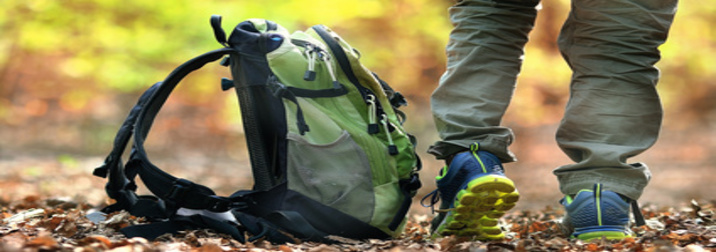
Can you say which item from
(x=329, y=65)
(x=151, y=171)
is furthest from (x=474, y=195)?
(x=151, y=171)

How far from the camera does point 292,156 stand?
74.0 inches

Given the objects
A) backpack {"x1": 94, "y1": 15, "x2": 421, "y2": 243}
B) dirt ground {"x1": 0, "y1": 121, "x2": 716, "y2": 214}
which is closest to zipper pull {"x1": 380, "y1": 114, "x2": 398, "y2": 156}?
backpack {"x1": 94, "y1": 15, "x2": 421, "y2": 243}

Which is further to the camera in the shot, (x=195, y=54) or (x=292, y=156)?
(x=195, y=54)

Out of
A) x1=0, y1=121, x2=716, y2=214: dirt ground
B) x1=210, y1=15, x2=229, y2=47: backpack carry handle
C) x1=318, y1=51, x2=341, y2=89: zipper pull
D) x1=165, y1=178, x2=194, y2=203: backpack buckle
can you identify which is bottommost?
x1=0, y1=121, x2=716, y2=214: dirt ground

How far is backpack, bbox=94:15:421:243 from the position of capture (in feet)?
6.07

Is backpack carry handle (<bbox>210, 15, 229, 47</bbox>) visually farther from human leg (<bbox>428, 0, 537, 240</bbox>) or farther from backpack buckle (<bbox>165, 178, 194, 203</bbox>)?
human leg (<bbox>428, 0, 537, 240</bbox>)

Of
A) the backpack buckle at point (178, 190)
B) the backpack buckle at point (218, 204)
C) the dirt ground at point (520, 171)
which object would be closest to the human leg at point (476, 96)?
the backpack buckle at point (218, 204)

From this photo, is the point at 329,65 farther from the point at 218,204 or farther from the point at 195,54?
the point at 195,54

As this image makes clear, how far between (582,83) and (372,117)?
666mm

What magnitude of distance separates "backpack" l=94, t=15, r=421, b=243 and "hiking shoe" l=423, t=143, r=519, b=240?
124 millimetres

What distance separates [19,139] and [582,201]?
746 cm

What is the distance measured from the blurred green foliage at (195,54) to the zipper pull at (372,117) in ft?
18.0

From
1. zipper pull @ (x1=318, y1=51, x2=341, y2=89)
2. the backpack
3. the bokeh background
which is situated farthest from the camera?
the bokeh background

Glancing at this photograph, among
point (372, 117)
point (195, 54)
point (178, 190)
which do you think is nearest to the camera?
point (178, 190)
